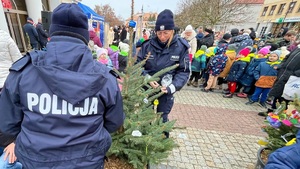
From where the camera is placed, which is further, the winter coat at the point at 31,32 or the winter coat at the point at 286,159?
the winter coat at the point at 31,32

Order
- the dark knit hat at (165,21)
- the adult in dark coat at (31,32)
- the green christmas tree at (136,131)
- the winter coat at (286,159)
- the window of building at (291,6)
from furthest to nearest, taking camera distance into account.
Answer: the window of building at (291,6)
the adult in dark coat at (31,32)
the dark knit hat at (165,21)
the green christmas tree at (136,131)
the winter coat at (286,159)

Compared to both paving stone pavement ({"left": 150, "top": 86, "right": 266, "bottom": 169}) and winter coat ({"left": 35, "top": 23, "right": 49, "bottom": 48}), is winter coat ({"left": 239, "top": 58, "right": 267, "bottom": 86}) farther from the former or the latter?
winter coat ({"left": 35, "top": 23, "right": 49, "bottom": 48})

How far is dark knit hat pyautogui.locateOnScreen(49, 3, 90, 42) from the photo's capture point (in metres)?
1.07

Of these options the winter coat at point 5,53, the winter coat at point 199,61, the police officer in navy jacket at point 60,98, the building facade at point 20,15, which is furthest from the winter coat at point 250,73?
the building facade at point 20,15

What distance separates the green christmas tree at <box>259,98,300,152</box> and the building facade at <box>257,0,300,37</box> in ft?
97.1

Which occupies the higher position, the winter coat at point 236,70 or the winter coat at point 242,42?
the winter coat at point 242,42

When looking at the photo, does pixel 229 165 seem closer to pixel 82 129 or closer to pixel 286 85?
pixel 286 85

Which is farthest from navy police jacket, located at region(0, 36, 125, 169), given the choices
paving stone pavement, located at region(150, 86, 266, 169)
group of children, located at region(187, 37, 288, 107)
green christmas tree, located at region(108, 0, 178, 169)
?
group of children, located at region(187, 37, 288, 107)

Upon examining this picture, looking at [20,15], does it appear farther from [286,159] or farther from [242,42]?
[286,159]

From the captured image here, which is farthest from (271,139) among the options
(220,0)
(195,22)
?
(195,22)

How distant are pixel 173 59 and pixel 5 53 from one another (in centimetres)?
289

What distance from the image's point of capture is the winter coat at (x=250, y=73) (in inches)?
222

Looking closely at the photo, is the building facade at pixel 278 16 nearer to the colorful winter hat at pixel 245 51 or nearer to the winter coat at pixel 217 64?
the colorful winter hat at pixel 245 51

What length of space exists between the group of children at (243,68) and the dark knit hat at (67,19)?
5622 mm
